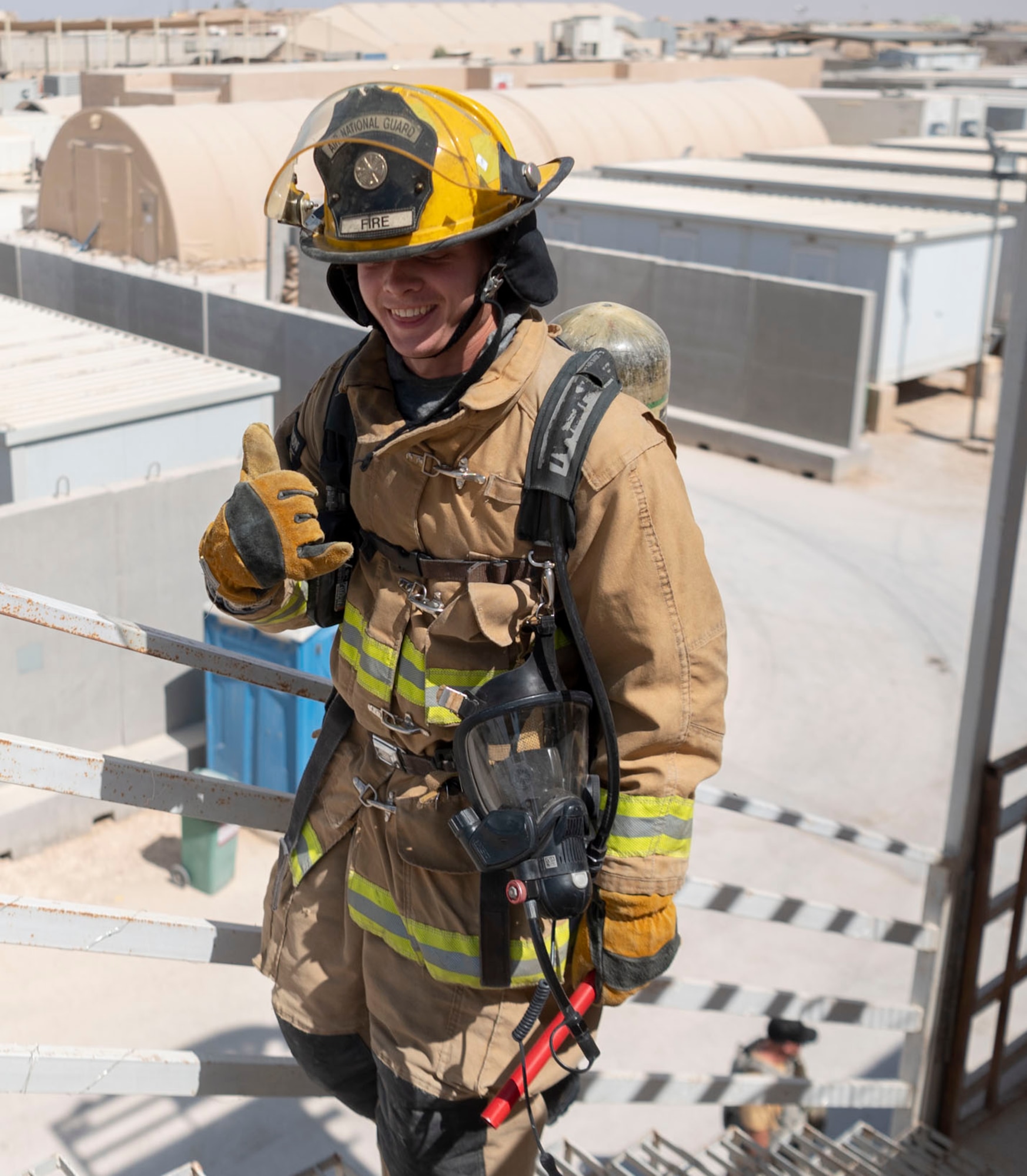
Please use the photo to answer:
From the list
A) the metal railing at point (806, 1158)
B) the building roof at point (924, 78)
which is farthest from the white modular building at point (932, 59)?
the metal railing at point (806, 1158)

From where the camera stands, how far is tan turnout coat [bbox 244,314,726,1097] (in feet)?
7.32

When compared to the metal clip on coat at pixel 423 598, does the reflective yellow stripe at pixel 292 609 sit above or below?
below

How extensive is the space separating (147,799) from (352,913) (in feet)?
1.46

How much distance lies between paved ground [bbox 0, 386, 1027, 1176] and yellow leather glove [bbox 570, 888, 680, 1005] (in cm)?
149

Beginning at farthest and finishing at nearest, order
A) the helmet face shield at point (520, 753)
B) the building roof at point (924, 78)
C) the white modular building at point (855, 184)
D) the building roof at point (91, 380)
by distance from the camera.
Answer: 1. the building roof at point (924, 78)
2. the white modular building at point (855, 184)
3. the building roof at point (91, 380)
4. the helmet face shield at point (520, 753)

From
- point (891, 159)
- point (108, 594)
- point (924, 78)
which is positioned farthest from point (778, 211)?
point (924, 78)

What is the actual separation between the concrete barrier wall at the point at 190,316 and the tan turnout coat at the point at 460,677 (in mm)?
9221

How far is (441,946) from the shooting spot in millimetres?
2361

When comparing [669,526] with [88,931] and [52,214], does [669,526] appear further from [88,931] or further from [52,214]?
[52,214]

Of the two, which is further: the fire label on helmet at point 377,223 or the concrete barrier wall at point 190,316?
the concrete barrier wall at point 190,316

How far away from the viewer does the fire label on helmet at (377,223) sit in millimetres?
2176

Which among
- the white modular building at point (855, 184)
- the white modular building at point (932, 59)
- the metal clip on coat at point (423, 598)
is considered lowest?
the metal clip on coat at point (423, 598)

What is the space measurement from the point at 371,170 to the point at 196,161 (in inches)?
926

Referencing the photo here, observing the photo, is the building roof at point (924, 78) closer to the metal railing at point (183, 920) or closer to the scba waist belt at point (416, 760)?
the metal railing at point (183, 920)
